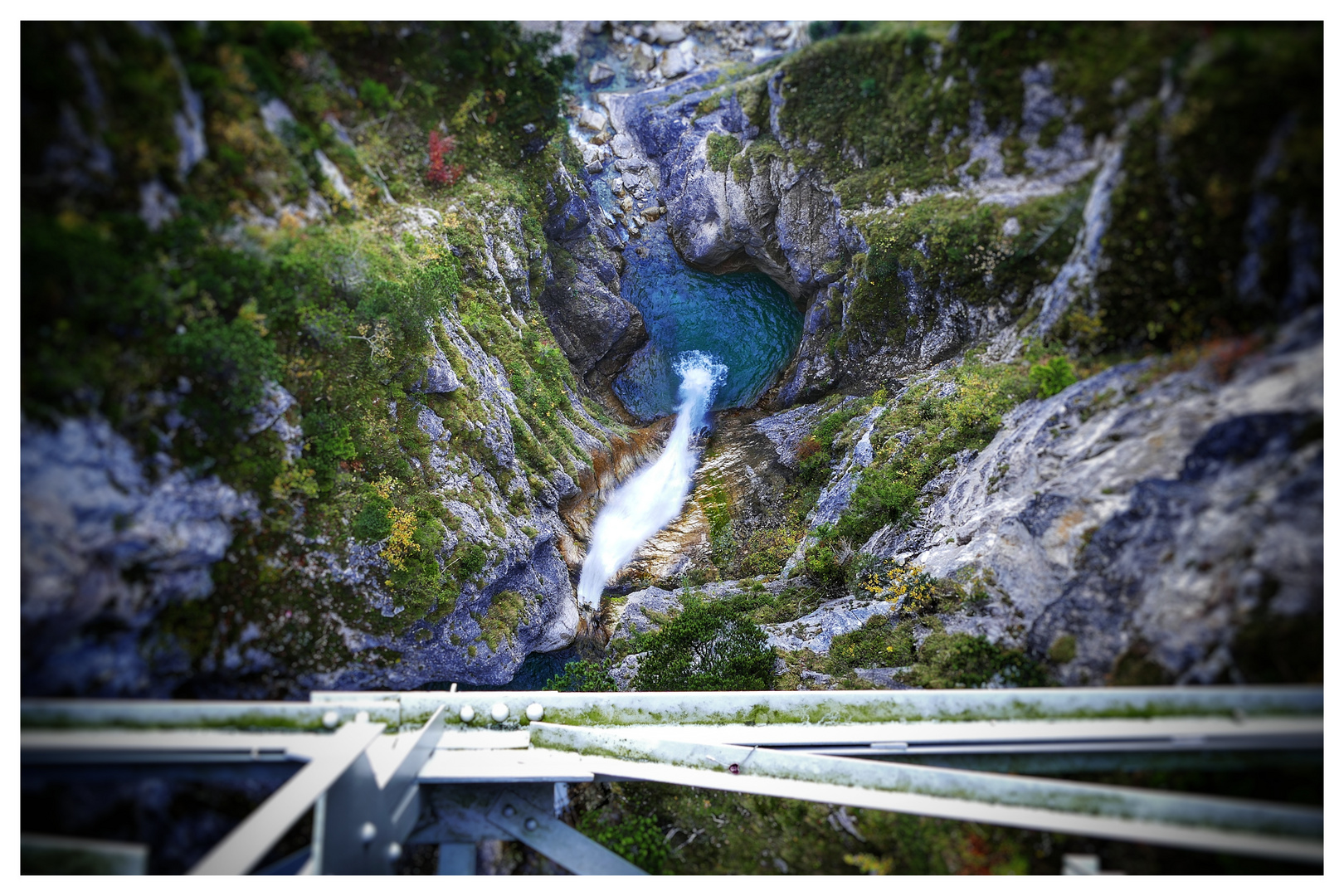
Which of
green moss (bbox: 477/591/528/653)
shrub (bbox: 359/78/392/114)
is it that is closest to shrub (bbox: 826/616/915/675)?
green moss (bbox: 477/591/528/653)

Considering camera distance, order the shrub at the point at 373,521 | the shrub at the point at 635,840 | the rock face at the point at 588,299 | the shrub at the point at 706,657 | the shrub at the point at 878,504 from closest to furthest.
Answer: the shrub at the point at 635,840
the shrub at the point at 373,521
the shrub at the point at 706,657
the shrub at the point at 878,504
the rock face at the point at 588,299

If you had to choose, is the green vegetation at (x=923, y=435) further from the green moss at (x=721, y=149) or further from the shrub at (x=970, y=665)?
the green moss at (x=721, y=149)

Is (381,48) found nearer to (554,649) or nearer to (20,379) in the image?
(20,379)

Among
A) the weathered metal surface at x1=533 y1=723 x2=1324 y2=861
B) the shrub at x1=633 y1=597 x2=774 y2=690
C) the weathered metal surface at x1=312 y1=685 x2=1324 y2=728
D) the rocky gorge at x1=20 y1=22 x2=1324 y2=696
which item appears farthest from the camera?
the shrub at x1=633 y1=597 x2=774 y2=690

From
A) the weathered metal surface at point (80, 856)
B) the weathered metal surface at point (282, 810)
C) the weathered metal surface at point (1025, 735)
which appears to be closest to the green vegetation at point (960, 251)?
the weathered metal surface at point (1025, 735)

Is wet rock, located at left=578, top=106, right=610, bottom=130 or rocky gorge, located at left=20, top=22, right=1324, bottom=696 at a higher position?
wet rock, located at left=578, top=106, right=610, bottom=130

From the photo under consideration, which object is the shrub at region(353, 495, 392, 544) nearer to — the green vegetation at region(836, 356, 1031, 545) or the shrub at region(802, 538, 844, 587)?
the shrub at region(802, 538, 844, 587)
